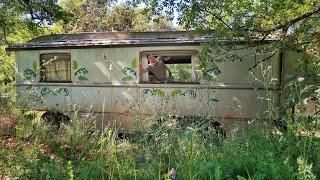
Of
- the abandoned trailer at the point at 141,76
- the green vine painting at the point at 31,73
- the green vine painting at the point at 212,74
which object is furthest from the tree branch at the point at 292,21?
the green vine painting at the point at 31,73

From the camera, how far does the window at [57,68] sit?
764 centimetres

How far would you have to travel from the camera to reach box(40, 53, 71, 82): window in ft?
25.1

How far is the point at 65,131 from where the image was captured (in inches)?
203

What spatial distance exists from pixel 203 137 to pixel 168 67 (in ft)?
10.3

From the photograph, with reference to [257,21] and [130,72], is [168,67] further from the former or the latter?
[257,21]

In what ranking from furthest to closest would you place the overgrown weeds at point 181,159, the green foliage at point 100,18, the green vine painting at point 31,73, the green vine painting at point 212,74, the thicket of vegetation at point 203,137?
the green foliage at point 100,18 → the green vine painting at point 31,73 → the green vine painting at point 212,74 → the thicket of vegetation at point 203,137 → the overgrown weeds at point 181,159

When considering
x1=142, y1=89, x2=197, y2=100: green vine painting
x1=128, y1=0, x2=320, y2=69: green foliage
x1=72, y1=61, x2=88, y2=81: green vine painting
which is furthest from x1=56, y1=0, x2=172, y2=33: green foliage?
x1=128, y1=0, x2=320, y2=69: green foliage

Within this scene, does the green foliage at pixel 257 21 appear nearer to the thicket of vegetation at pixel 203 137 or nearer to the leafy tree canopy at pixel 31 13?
the thicket of vegetation at pixel 203 137

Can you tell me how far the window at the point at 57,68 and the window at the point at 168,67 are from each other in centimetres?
205

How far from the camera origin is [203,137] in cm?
383

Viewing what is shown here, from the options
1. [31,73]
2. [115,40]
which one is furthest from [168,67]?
[31,73]

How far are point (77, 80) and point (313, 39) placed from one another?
527 centimetres

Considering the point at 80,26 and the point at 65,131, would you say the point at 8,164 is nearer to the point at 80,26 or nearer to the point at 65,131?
the point at 65,131

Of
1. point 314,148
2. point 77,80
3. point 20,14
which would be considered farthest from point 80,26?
point 314,148
